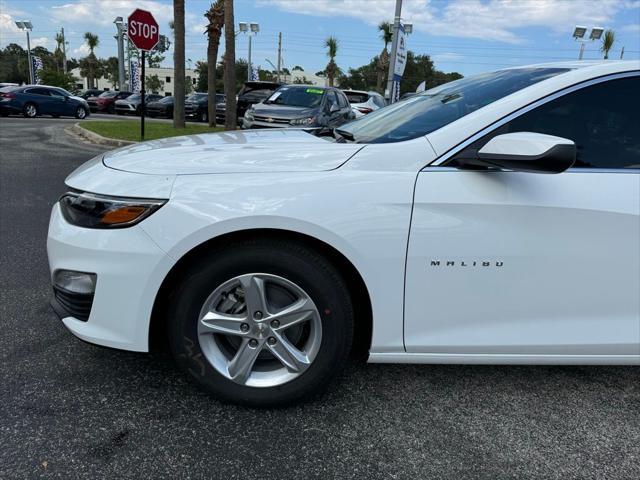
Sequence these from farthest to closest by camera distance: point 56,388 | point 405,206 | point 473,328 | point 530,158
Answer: point 56,388 → point 473,328 → point 405,206 → point 530,158

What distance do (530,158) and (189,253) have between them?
1415mm

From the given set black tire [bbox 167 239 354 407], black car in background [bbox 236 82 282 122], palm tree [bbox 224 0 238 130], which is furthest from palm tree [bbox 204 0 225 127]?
black tire [bbox 167 239 354 407]

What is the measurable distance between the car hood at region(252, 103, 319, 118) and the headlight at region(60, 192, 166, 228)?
9196 millimetres

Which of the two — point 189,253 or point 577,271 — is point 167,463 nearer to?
point 189,253

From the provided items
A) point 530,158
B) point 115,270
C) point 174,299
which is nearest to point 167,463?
point 174,299

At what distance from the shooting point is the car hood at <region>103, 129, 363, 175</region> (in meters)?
2.18

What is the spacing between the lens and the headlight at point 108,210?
211 centimetres

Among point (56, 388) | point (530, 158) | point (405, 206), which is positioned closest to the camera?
point (530, 158)

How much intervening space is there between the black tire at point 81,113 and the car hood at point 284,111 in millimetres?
14589

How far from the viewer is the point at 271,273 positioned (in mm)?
2141

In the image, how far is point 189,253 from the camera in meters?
2.14

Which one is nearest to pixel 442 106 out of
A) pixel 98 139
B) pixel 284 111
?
pixel 284 111

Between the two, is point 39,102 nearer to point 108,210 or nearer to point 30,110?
point 30,110

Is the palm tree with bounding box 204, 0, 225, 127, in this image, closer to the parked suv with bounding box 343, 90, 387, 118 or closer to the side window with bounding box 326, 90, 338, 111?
the parked suv with bounding box 343, 90, 387, 118
